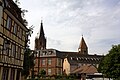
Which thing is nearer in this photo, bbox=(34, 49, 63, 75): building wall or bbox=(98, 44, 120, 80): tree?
bbox=(98, 44, 120, 80): tree

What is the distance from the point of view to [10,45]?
22.4 m

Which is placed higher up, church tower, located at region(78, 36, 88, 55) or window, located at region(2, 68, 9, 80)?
church tower, located at region(78, 36, 88, 55)

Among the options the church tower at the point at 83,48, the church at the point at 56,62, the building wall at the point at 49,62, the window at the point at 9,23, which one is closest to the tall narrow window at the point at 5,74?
the window at the point at 9,23

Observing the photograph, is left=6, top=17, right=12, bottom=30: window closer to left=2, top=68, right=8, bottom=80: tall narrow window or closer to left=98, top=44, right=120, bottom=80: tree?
left=2, top=68, right=8, bottom=80: tall narrow window

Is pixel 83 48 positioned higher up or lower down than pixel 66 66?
higher up

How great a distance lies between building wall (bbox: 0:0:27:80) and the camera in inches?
786

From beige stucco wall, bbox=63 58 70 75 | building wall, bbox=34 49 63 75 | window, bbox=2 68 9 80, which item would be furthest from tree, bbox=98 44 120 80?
building wall, bbox=34 49 63 75

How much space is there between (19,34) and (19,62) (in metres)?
3.27

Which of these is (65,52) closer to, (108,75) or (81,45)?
(81,45)

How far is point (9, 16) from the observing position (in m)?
21.9

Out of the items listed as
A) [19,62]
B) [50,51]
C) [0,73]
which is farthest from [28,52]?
[50,51]

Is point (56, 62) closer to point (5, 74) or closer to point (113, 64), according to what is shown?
point (113, 64)

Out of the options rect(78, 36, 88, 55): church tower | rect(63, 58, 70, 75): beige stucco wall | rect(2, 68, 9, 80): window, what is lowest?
rect(2, 68, 9, 80): window

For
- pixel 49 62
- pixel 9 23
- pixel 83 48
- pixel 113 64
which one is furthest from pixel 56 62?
pixel 9 23
